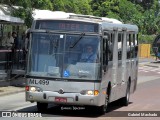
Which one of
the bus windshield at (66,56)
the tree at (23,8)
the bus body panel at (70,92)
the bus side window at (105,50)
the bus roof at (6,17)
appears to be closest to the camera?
the bus body panel at (70,92)

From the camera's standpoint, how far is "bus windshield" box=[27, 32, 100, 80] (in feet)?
51.6

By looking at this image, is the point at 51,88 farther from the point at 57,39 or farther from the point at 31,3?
the point at 31,3

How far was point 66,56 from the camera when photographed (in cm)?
1584

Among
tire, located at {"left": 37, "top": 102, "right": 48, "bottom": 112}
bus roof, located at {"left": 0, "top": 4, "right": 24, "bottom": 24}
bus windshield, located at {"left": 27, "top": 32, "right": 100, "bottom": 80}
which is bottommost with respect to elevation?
tire, located at {"left": 37, "top": 102, "right": 48, "bottom": 112}

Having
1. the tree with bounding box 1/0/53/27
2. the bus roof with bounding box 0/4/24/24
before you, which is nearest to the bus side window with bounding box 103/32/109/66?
the bus roof with bounding box 0/4/24/24

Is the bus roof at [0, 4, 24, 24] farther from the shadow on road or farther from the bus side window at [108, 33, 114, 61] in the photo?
the bus side window at [108, 33, 114, 61]

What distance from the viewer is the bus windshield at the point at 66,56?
15.7m

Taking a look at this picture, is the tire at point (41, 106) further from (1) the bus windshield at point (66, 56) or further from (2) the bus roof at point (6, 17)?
(2) the bus roof at point (6, 17)

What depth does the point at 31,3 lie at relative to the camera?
1046 inches

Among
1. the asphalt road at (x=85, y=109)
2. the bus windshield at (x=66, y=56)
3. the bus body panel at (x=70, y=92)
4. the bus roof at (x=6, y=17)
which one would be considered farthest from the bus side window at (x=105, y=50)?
the bus roof at (x=6, y=17)

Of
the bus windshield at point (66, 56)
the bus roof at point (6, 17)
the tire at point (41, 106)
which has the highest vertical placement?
the bus roof at point (6, 17)

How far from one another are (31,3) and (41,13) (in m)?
1.19

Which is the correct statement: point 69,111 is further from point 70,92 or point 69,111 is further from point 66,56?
point 66,56

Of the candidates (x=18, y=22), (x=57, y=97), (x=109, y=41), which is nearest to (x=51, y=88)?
(x=57, y=97)
